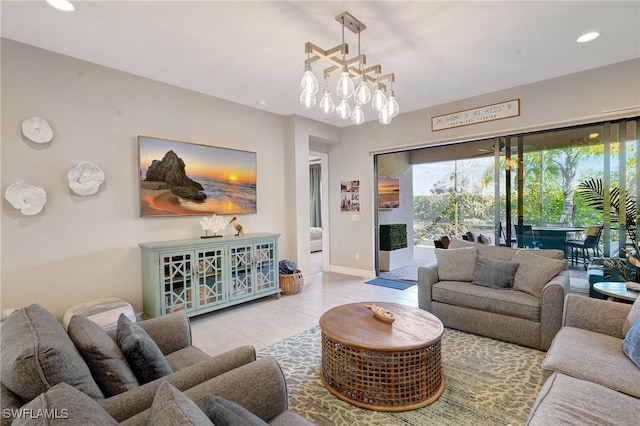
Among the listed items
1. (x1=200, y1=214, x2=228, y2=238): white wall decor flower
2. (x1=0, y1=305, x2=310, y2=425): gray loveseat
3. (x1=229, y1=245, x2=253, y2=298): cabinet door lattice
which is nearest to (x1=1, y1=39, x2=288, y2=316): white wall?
(x1=200, y1=214, x2=228, y2=238): white wall decor flower

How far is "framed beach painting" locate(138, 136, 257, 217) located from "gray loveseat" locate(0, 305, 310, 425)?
2.42 m

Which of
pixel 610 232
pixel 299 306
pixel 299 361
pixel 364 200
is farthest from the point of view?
pixel 364 200

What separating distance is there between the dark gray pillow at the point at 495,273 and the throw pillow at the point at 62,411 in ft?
11.1

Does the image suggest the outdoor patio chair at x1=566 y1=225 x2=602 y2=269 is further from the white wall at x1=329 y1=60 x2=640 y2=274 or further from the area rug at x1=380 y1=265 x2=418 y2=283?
the area rug at x1=380 y1=265 x2=418 y2=283

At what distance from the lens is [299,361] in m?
2.64

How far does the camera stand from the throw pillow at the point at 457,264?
346 cm

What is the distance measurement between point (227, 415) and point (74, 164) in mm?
3262

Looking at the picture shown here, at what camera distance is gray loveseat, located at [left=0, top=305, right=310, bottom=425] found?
39.9 inches

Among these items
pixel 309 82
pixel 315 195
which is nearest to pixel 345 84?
pixel 309 82

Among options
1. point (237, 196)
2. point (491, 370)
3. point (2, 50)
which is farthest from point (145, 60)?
point (491, 370)

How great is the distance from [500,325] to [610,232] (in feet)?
6.61

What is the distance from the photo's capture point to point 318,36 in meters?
2.72

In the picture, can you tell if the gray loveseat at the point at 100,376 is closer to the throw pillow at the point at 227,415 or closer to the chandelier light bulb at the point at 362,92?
the throw pillow at the point at 227,415

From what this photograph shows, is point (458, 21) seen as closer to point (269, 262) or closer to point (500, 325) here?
point (500, 325)
